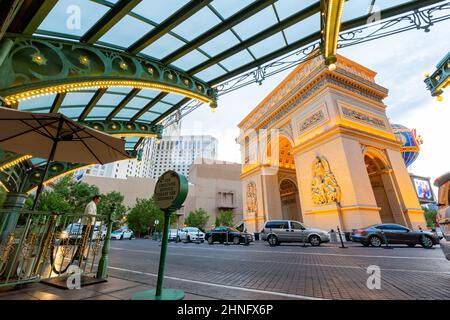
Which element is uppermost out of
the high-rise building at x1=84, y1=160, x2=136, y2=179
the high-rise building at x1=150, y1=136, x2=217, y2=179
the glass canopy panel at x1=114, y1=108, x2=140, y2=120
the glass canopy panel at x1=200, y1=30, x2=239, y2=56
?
the high-rise building at x1=150, y1=136, x2=217, y2=179

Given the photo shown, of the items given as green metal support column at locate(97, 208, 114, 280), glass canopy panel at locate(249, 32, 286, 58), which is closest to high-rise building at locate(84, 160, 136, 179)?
glass canopy panel at locate(249, 32, 286, 58)

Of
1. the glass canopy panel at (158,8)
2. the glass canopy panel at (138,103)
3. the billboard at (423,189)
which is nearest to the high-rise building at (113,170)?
the glass canopy panel at (138,103)

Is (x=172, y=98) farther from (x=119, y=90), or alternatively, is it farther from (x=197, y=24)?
(x=197, y=24)

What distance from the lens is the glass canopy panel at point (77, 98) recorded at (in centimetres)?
710

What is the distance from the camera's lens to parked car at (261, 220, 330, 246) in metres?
13.5

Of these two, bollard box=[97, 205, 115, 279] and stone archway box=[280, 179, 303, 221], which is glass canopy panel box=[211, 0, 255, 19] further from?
stone archway box=[280, 179, 303, 221]

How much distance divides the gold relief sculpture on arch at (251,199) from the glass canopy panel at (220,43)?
20.5 m

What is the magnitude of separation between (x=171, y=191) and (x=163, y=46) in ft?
19.2

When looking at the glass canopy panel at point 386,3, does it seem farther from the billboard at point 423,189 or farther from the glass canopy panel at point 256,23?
the billboard at point 423,189

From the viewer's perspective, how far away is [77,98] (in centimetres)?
737

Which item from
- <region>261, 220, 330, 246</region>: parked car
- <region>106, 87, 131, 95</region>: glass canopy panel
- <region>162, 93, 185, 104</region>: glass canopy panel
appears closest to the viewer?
<region>106, 87, 131, 95</region>: glass canopy panel

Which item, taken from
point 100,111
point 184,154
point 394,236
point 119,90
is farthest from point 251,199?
point 184,154

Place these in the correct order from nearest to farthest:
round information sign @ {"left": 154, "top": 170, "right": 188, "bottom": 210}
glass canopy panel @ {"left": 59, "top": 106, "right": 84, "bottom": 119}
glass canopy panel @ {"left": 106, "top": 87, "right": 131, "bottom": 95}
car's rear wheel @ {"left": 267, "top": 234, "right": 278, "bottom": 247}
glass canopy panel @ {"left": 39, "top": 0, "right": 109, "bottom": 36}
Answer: round information sign @ {"left": 154, "top": 170, "right": 188, "bottom": 210}
glass canopy panel @ {"left": 39, "top": 0, "right": 109, "bottom": 36}
glass canopy panel @ {"left": 106, "top": 87, "right": 131, "bottom": 95}
glass canopy panel @ {"left": 59, "top": 106, "right": 84, "bottom": 119}
car's rear wheel @ {"left": 267, "top": 234, "right": 278, "bottom": 247}

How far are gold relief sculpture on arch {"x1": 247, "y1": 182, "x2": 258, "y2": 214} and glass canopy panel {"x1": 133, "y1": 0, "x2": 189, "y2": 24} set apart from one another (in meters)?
22.2
